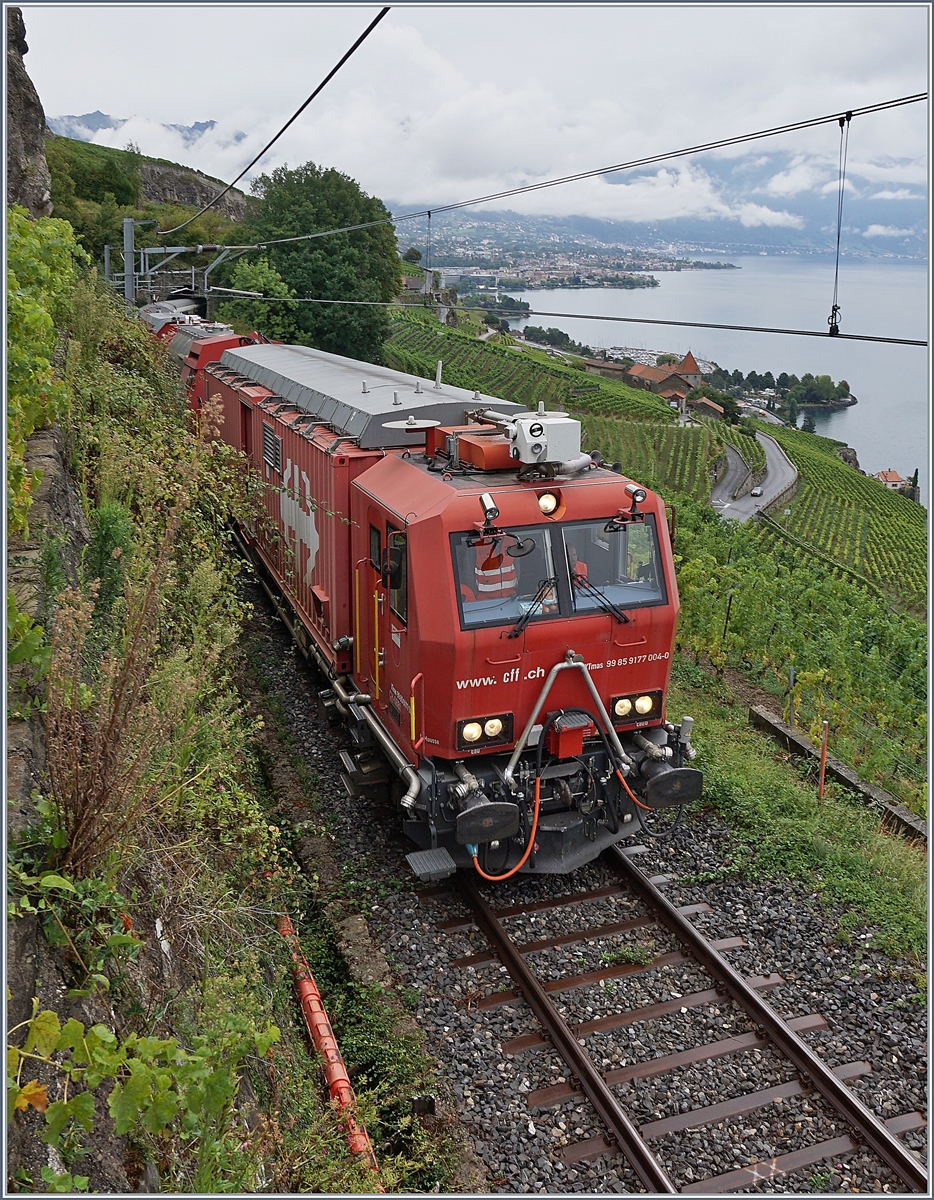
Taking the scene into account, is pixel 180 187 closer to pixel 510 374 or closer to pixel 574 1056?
pixel 510 374

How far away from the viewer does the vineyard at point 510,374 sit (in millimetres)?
68438

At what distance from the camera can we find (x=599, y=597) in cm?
747

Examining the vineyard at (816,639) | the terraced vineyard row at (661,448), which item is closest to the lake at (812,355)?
the terraced vineyard row at (661,448)

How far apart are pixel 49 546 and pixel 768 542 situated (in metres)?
50.5

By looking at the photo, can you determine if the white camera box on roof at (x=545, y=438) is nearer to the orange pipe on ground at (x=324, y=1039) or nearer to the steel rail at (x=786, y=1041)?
the steel rail at (x=786, y=1041)

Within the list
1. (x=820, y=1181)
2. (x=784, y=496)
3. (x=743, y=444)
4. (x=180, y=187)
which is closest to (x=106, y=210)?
(x=180, y=187)

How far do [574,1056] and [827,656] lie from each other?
34.7ft

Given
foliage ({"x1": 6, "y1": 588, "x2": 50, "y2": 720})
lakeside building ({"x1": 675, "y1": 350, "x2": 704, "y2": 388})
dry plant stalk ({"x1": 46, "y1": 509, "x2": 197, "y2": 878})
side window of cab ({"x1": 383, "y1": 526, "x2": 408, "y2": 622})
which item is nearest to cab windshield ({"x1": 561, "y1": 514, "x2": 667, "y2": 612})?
side window of cab ({"x1": 383, "y1": 526, "x2": 408, "y2": 622})

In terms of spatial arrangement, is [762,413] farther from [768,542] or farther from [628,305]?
[768,542]

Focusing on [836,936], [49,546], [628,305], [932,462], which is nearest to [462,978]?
[836,936]

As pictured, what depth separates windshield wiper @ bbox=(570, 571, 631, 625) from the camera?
24.4 feet

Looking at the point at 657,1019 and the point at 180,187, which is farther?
the point at 180,187

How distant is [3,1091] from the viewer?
2.66 meters

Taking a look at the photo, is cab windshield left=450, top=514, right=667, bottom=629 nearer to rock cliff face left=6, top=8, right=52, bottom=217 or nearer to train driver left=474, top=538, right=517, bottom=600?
train driver left=474, top=538, right=517, bottom=600
